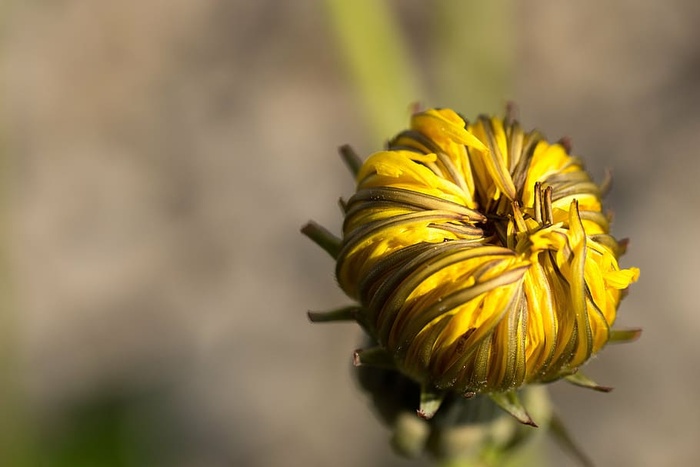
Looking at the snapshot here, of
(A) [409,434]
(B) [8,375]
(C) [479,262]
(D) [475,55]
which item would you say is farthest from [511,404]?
(B) [8,375]

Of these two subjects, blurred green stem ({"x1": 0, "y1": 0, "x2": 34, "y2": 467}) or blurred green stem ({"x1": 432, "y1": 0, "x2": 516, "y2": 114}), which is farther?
blurred green stem ({"x1": 0, "y1": 0, "x2": 34, "y2": 467})

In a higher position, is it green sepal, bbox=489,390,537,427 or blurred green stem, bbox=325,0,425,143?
blurred green stem, bbox=325,0,425,143

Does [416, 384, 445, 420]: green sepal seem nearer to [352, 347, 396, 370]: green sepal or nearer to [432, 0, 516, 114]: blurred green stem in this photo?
[352, 347, 396, 370]: green sepal

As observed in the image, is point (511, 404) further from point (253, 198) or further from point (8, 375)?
point (253, 198)

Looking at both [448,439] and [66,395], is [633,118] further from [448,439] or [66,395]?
[66,395]

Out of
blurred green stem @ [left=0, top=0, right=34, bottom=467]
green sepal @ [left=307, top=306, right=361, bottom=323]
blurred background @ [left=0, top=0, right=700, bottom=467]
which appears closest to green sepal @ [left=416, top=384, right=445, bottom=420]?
green sepal @ [left=307, top=306, right=361, bottom=323]

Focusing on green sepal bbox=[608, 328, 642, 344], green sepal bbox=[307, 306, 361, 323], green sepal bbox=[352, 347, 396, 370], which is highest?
green sepal bbox=[307, 306, 361, 323]

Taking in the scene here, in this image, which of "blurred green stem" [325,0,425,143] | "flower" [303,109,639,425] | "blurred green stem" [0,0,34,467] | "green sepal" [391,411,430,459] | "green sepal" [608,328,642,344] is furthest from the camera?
"blurred green stem" [0,0,34,467]
